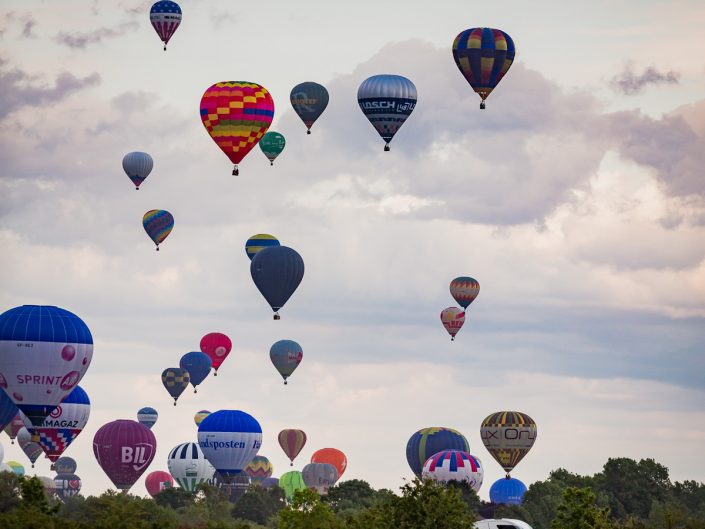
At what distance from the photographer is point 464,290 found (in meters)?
157

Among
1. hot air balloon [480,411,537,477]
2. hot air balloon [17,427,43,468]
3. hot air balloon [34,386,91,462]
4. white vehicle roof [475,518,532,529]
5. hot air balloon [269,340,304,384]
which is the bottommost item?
white vehicle roof [475,518,532,529]

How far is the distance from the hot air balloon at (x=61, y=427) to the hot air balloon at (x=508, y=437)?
3662 centimetres

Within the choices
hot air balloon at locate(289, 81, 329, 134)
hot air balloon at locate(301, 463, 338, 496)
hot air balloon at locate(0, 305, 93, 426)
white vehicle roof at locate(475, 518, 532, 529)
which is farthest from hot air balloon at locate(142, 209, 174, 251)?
white vehicle roof at locate(475, 518, 532, 529)

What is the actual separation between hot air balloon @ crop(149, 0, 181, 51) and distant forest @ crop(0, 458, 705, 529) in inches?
1411

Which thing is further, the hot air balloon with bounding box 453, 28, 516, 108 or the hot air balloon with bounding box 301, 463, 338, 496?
the hot air balloon with bounding box 301, 463, 338, 496

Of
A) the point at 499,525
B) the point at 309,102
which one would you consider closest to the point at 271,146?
the point at 309,102

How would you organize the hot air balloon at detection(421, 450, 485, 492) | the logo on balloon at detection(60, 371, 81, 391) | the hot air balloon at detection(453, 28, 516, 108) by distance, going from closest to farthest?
the logo on balloon at detection(60, 371, 81, 391), the hot air balloon at detection(453, 28, 516, 108), the hot air balloon at detection(421, 450, 485, 492)

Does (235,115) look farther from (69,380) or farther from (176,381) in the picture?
(176,381)

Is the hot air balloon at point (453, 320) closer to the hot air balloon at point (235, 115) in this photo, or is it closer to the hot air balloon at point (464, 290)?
the hot air balloon at point (464, 290)

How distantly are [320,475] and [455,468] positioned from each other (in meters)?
50.1

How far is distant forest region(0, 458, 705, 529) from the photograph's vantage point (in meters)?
70.3

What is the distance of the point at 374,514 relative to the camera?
237 feet

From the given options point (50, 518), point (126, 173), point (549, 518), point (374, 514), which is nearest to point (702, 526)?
point (374, 514)

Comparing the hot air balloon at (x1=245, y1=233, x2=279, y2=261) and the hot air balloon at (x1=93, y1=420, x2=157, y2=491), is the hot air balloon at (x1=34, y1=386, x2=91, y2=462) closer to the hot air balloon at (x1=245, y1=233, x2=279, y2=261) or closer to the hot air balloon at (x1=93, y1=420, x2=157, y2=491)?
the hot air balloon at (x1=93, y1=420, x2=157, y2=491)
